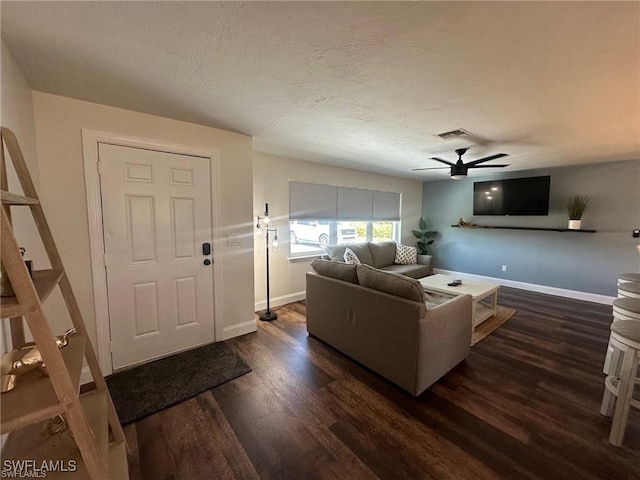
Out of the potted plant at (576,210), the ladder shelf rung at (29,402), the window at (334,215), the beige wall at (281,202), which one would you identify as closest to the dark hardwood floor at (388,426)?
the ladder shelf rung at (29,402)

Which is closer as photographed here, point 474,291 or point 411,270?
point 474,291

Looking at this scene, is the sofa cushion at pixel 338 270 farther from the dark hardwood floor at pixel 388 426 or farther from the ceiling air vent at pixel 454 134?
the ceiling air vent at pixel 454 134

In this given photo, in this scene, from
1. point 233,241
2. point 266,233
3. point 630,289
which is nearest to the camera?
point 630,289

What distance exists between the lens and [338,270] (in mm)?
2719

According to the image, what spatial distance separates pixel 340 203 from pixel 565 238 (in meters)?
3.94

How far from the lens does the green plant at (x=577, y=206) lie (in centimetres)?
435

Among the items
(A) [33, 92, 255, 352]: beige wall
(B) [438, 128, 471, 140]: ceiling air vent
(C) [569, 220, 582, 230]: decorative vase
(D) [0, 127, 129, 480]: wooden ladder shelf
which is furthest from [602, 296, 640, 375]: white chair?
(A) [33, 92, 255, 352]: beige wall

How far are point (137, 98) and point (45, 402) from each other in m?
2.12

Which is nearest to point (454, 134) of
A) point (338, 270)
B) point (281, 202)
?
point (338, 270)

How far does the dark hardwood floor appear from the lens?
59.3 inches

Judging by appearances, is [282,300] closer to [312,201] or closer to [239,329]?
[239,329]

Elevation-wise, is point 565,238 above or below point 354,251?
above

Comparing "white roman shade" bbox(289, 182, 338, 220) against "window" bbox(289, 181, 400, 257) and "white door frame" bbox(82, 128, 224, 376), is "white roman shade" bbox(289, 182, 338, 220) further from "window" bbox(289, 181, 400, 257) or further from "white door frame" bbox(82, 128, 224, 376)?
"white door frame" bbox(82, 128, 224, 376)

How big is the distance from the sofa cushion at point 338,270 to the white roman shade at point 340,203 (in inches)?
58.6
